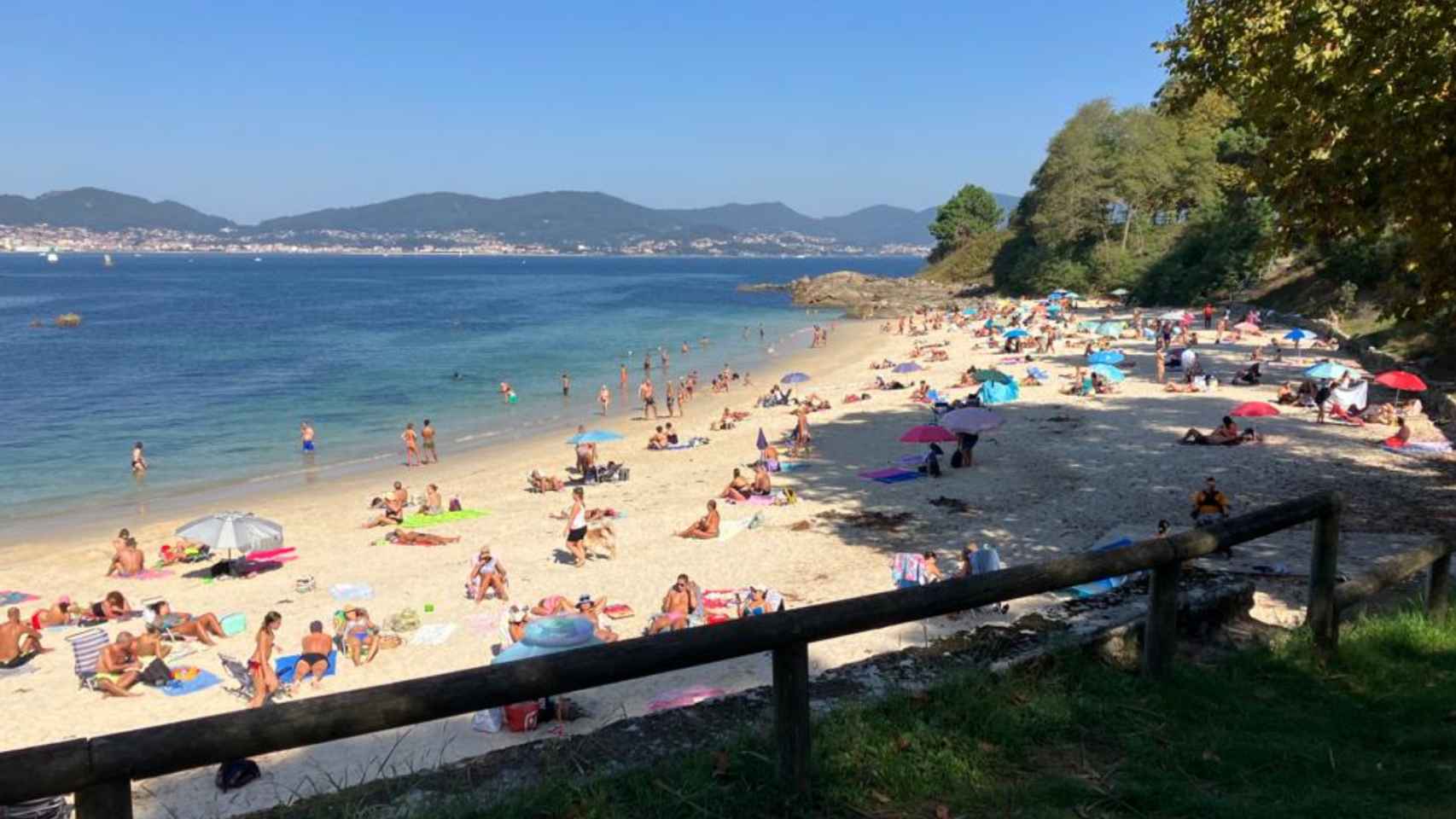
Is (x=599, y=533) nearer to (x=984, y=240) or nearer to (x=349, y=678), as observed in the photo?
(x=349, y=678)

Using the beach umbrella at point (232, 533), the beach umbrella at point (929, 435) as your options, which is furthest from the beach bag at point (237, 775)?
the beach umbrella at point (929, 435)

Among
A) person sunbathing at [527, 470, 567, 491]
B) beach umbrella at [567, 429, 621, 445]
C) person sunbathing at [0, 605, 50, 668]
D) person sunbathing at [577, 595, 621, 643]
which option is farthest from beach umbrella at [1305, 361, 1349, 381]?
person sunbathing at [0, 605, 50, 668]

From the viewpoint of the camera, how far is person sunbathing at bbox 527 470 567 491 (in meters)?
20.9

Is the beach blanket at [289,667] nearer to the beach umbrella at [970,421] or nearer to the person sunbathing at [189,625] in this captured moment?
the person sunbathing at [189,625]

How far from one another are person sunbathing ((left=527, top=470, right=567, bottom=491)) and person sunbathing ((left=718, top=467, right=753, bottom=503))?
423cm

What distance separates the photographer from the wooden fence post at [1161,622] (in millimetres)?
4359

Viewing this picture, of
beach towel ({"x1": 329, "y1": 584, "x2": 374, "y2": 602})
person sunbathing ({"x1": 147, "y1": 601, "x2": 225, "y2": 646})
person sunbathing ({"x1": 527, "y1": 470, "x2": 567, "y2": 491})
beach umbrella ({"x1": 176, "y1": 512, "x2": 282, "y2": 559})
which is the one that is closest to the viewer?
person sunbathing ({"x1": 147, "y1": 601, "x2": 225, "y2": 646})

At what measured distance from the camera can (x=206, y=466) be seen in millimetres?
26344

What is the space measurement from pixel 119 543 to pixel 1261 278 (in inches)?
1902

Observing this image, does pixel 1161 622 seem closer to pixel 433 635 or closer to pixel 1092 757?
pixel 1092 757

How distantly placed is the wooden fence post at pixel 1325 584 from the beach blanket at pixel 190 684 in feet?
35.1

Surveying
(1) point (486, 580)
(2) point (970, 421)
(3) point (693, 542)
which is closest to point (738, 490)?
(3) point (693, 542)

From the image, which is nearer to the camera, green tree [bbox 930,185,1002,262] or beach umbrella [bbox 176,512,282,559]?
beach umbrella [bbox 176,512,282,559]

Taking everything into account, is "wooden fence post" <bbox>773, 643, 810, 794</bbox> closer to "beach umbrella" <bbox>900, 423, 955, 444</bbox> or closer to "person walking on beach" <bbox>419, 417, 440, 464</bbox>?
"beach umbrella" <bbox>900, 423, 955, 444</bbox>
